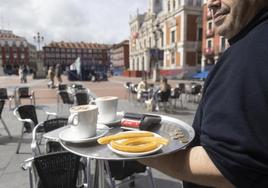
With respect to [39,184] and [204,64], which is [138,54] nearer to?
[204,64]

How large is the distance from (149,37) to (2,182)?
52.4m

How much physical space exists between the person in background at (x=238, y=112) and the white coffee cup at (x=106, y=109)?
0.82 m

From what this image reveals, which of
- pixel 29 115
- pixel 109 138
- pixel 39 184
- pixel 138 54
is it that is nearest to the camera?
pixel 109 138

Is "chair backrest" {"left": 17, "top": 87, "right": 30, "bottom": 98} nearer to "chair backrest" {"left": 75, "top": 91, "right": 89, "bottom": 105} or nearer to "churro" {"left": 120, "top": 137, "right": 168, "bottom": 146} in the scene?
"chair backrest" {"left": 75, "top": 91, "right": 89, "bottom": 105}

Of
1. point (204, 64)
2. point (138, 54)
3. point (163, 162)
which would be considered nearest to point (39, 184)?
point (163, 162)

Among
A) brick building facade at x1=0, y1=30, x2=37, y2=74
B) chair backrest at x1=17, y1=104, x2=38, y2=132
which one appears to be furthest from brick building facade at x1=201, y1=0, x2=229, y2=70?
brick building facade at x1=0, y1=30, x2=37, y2=74

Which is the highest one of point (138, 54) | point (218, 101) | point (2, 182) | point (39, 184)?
point (138, 54)

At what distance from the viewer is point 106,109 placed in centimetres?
158

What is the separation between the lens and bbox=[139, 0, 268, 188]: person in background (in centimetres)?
64

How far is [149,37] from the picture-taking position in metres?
53.5

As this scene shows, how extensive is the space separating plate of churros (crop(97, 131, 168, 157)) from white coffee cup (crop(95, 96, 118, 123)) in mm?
402

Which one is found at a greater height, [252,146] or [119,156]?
[252,146]

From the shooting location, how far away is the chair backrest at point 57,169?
70.6 inches

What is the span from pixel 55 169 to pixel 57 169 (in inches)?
0.6
